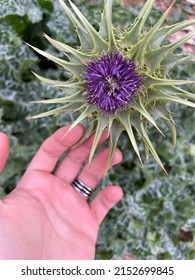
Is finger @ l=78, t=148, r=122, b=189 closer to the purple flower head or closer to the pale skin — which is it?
the pale skin

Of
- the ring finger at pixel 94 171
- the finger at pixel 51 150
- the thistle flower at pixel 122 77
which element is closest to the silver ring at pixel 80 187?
the ring finger at pixel 94 171

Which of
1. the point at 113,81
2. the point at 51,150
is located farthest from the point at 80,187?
the point at 113,81

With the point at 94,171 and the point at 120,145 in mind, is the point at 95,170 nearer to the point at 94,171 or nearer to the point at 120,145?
the point at 94,171

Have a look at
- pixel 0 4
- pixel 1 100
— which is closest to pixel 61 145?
pixel 1 100

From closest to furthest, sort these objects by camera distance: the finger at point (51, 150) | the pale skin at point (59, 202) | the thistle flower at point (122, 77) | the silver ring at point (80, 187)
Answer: the thistle flower at point (122, 77)
the pale skin at point (59, 202)
the finger at point (51, 150)
the silver ring at point (80, 187)

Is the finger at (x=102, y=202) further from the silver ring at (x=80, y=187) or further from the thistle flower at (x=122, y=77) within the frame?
the thistle flower at (x=122, y=77)

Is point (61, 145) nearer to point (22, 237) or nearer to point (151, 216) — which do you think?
point (22, 237)
